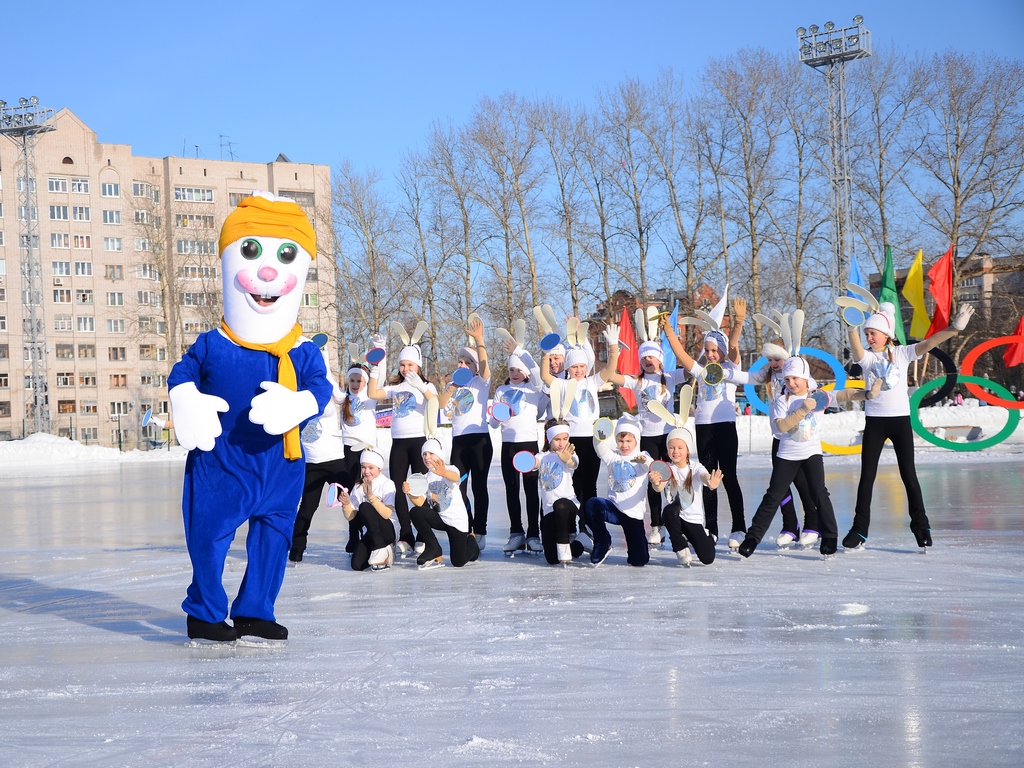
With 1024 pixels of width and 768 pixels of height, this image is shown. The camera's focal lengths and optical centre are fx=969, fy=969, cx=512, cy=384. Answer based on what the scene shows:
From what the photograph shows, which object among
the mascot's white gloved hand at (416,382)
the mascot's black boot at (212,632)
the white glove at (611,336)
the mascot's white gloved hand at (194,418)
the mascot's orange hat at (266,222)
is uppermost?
the mascot's orange hat at (266,222)

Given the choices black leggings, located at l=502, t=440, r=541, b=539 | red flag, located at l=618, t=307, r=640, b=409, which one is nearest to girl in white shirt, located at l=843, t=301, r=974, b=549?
red flag, located at l=618, t=307, r=640, b=409

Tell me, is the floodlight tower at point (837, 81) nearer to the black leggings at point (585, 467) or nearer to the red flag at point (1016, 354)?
the red flag at point (1016, 354)

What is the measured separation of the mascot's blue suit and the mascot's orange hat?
53cm

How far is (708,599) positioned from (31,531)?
25.3ft

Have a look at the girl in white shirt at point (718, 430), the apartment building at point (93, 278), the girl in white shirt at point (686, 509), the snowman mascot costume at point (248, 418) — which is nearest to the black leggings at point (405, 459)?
the girl in white shirt at point (686, 509)

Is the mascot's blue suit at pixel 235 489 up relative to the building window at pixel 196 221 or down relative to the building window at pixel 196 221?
down

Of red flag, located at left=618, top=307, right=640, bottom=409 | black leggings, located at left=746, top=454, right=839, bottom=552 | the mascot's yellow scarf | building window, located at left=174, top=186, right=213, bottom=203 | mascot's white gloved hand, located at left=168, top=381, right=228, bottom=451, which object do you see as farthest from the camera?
building window, located at left=174, top=186, right=213, bottom=203

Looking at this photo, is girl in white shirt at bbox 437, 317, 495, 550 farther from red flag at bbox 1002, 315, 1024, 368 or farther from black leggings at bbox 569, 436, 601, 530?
red flag at bbox 1002, 315, 1024, 368

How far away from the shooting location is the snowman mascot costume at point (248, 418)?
466 centimetres

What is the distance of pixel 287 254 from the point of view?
16.2 feet

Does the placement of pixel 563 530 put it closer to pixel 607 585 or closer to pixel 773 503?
pixel 607 585

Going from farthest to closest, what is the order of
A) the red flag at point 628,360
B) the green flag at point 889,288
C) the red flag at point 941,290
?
the green flag at point 889,288
the red flag at point 941,290
the red flag at point 628,360

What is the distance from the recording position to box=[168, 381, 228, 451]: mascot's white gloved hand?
15.0 ft

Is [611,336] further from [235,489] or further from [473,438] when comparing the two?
[235,489]
